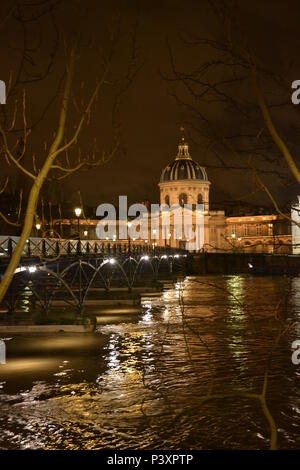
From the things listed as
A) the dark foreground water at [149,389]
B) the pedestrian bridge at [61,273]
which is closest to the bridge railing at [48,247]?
the pedestrian bridge at [61,273]

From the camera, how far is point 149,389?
1798 cm

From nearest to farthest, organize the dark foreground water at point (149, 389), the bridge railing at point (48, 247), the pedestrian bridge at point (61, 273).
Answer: the dark foreground water at point (149, 389) < the pedestrian bridge at point (61, 273) < the bridge railing at point (48, 247)

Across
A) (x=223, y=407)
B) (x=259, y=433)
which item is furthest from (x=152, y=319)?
(x=259, y=433)

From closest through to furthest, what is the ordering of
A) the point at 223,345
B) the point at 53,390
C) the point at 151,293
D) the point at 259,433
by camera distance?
the point at 259,433, the point at 53,390, the point at 223,345, the point at 151,293

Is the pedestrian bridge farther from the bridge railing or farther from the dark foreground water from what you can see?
the dark foreground water

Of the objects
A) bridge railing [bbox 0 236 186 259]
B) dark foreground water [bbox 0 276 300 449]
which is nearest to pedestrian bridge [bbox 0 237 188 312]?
bridge railing [bbox 0 236 186 259]

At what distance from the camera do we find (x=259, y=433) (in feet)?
45.2

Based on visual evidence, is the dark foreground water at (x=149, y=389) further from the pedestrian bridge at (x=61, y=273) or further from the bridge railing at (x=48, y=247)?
the bridge railing at (x=48, y=247)

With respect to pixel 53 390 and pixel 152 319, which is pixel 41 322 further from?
pixel 53 390

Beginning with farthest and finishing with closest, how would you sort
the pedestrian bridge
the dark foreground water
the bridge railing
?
the bridge railing, the pedestrian bridge, the dark foreground water

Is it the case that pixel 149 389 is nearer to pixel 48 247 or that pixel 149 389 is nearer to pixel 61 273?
pixel 61 273

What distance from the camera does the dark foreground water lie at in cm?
1332

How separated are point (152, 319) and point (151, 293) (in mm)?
18720

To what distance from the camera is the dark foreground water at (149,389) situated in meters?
13.3
